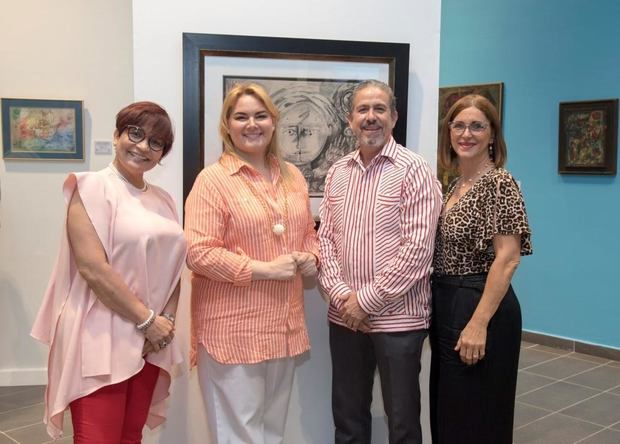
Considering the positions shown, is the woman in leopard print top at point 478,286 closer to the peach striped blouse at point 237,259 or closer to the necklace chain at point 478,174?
the necklace chain at point 478,174

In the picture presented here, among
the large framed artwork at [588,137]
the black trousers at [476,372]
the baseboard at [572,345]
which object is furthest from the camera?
the baseboard at [572,345]

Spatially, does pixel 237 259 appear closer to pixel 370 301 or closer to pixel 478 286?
pixel 370 301

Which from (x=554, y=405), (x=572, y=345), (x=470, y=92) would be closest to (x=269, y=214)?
(x=554, y=405)

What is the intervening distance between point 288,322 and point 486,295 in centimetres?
66

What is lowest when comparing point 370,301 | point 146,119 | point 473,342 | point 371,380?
point 371,380

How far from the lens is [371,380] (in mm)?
2324

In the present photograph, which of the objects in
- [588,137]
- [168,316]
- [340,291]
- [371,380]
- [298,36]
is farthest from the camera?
[588,137]

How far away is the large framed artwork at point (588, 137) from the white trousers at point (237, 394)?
3220mm

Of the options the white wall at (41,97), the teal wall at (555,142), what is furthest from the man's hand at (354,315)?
the teal wall at (555,142)

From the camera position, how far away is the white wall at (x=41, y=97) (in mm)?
3713

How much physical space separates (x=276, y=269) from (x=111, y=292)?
52 cm

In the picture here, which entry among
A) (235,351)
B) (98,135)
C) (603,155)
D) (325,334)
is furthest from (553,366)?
(98,135)

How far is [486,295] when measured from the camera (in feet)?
6.66

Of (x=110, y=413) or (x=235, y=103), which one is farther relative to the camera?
(x=235, y=103)
